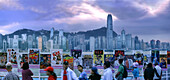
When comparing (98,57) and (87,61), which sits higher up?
(98,57)

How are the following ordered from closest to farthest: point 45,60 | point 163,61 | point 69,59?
point 69,59, point 45,60, point 163,61

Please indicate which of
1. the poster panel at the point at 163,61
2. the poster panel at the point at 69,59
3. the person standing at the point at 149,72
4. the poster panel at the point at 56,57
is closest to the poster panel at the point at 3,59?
the poster panel at the point at 56,57

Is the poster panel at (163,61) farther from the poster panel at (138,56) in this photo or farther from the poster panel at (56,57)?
the poster panel at (56,57)

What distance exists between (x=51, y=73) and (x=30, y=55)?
7234 mm

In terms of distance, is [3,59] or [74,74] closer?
[74,74]

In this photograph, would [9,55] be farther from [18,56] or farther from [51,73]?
[51,73]

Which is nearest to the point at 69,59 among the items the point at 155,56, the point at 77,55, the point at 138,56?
the point at 77,55

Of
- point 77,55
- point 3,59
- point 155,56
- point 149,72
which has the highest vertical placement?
point 77,55

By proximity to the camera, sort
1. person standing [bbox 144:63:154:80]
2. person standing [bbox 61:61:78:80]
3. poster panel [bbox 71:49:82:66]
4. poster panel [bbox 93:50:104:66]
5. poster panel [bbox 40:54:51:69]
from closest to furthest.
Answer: person standing [bbox 61:61:78:80], person standing [bbox 144:63:154:80], poster panel [bbox 71:49:82:66], poster panel [bbox 40:54:51:69], poster panel [bbox 93:50:104:66]

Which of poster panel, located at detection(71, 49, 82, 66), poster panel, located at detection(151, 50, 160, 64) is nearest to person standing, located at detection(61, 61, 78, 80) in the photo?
poster panel, located at detection(71, 49, 82, 66)

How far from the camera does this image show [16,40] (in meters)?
47.7

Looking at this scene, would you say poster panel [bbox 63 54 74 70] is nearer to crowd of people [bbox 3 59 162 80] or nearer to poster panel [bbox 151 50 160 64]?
crowd of people [bbox 3 59 162 80]

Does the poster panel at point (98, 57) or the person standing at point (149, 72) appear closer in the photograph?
the person standing at point (149, 72)

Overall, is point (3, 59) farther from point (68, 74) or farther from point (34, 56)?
point (68, 74)
